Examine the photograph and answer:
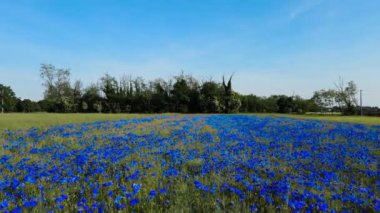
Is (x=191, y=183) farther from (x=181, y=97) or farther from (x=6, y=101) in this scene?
(x=6, y=101)

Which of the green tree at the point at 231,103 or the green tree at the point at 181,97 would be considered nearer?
the green tree at the point at 231,103

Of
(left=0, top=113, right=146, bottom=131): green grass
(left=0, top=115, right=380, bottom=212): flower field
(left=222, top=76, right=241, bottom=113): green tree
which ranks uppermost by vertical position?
(left=222, top=76, right=241, bottom=113): green tree

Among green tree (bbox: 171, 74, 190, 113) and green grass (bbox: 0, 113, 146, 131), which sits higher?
green tree (bbox: 171, 74, 190, 113)

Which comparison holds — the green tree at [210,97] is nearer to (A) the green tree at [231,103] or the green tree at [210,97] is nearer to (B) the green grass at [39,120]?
(A) the green tree at [231,103]

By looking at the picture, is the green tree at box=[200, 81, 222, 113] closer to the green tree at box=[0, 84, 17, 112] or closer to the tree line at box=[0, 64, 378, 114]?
the tree line at box=[0, 64, 378, 114]

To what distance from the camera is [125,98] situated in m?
50.9

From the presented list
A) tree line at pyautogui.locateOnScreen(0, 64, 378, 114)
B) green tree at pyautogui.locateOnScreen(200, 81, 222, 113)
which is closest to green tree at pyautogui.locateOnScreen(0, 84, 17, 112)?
tree line at pyautogui.locateOnScreen(0, 64, 378, 114)

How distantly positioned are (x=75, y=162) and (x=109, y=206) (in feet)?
8.35

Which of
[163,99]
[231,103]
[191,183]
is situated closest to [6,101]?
[163,99]

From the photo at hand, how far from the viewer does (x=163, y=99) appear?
4897 cm

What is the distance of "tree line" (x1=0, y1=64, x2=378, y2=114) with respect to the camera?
47106 millimetres

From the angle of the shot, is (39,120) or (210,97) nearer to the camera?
(39,120)

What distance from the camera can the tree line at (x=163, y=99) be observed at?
47106 millimetres

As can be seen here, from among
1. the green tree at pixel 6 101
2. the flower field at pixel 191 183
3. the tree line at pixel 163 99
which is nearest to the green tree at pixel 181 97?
the tree line at pixel 163 99
